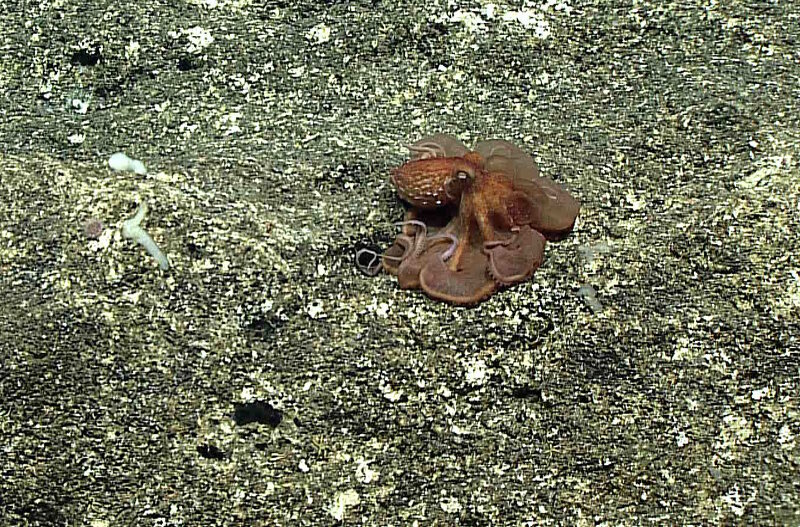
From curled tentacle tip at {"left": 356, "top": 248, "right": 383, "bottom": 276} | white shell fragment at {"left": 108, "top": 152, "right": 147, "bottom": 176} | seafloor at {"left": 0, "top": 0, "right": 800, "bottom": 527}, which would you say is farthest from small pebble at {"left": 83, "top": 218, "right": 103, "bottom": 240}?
curled tentacle tip at {"left": 356, "top": 248, "right": 383, "bottom": 276}

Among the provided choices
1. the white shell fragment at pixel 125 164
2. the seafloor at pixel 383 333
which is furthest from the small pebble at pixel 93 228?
the white shell fragment at pixel 125 164

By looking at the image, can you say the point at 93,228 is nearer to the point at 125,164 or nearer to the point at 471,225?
the point at 125,164

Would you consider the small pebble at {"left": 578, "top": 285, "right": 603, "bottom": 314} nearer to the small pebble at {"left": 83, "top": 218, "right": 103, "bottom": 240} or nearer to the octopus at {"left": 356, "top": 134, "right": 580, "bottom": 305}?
the octopus at {"left": 356, "top": 134, "right": 580, "bottom": 305}

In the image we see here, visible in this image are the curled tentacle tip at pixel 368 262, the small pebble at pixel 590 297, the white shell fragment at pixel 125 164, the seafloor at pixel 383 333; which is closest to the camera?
the seafloor at pixel 383 333

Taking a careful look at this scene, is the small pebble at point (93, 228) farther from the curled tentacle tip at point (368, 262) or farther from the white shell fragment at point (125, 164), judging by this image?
the curled tentacle tip at point (368, 262)

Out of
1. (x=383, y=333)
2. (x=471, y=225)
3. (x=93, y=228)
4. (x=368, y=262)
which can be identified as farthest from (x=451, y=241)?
(x=93, y=228)

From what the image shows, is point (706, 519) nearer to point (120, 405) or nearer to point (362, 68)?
point (120, 405)
